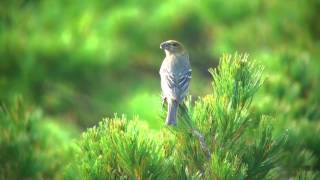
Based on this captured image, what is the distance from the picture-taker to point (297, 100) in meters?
3.19

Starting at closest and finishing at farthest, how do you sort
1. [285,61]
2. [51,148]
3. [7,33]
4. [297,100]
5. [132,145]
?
[132,145] < [51,148] < [297,100] < [285,61] < [7,33]

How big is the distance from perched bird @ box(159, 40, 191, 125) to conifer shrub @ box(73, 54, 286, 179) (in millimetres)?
107

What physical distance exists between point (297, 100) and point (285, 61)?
1.05 ft

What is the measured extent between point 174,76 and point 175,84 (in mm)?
121

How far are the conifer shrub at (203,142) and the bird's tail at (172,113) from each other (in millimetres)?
17

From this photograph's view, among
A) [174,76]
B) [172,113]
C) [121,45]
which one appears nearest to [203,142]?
[172,113]

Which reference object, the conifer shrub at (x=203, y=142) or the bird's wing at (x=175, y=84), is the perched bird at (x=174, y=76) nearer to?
the bird's wing at (x=175, y=84)

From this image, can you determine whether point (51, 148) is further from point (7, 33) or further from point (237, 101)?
point (7, 33)

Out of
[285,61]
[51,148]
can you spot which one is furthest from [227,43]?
[51,148]

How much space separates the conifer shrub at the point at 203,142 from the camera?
1.80 m

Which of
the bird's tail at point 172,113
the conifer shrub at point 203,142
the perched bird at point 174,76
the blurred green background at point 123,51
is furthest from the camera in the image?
the blurred green background at point 123,51

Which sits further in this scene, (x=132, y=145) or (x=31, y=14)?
(x=31, y=14)

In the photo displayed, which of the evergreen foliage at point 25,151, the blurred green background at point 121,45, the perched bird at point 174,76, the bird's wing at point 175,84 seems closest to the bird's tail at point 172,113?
the perched bird at point 174,76

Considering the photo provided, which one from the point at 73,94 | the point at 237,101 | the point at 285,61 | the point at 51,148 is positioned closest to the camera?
the point at 237,101
